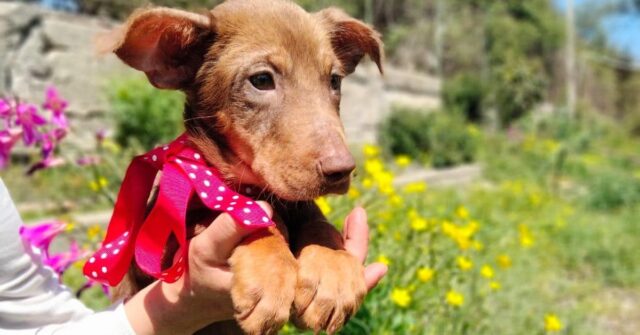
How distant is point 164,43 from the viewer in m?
2.01

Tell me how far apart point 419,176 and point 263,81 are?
767 cm

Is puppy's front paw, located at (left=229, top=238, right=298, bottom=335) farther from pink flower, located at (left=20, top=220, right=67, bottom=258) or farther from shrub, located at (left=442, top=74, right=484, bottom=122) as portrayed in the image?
shrub, located at (left=442, top=74, right=484, bottom=122)

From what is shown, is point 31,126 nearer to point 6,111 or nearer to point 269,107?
point 6,111

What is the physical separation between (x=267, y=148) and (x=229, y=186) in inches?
7.1

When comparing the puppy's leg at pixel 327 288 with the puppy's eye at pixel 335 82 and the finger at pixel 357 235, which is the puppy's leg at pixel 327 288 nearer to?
the finger at pixel 357 235

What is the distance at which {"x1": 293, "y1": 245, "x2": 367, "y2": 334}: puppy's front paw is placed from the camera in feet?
4.87

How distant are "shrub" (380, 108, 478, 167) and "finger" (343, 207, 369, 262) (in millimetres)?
10025

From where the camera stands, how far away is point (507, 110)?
19.3 meters

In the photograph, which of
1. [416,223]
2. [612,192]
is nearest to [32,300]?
[416,223]

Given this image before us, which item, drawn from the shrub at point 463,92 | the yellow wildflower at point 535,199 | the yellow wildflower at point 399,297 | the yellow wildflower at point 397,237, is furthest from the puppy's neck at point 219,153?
the shrub at point 463,92

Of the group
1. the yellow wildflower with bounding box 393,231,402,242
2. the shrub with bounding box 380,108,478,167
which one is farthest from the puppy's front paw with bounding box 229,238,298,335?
the shrub with bounding box 380,108,478,167

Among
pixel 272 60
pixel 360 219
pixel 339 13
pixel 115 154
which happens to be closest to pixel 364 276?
pixel 360 219

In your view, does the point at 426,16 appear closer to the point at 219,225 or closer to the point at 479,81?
the point at 479,81

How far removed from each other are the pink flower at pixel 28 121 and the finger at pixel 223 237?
1.36 m
